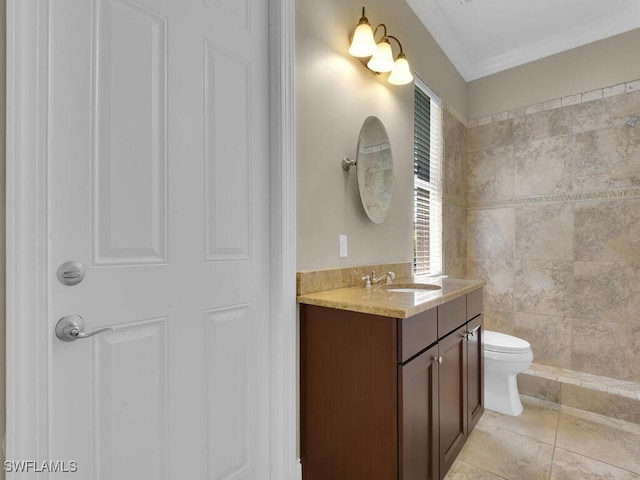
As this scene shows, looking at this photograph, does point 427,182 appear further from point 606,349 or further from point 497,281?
point 606,349

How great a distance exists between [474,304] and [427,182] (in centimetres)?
112

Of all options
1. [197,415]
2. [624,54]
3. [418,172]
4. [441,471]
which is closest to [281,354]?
[197,415]

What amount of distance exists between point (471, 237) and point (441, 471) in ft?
7.66

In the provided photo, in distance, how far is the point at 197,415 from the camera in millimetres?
1171

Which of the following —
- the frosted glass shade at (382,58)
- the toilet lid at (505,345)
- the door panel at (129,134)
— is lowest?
the toilet lid at (505,345)

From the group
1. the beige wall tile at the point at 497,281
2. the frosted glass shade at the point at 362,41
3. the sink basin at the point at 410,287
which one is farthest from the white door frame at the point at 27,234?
the beige wall tile at the point at 497,281

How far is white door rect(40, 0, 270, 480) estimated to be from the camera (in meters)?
0.89

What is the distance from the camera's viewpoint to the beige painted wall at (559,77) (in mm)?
2660

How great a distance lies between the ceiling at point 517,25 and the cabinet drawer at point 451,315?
2092 mm

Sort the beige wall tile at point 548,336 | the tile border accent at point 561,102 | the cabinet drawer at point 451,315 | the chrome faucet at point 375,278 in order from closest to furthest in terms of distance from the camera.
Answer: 1. the cabinet drawer at point 451,315
2. the chrome faucet at point 375,278
3. the tile border accent at point 561,102
4. the beige wall tile at point 548,336

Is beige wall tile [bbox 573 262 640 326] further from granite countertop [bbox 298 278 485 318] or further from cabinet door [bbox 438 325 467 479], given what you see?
granite countertop [bbox 298 278 485 318]

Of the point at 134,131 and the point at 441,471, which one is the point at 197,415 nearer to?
the point at 134,131

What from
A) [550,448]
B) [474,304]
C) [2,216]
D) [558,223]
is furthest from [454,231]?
[2,216]

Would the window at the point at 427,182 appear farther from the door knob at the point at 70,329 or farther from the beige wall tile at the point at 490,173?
the door knob at the point at 70,329
